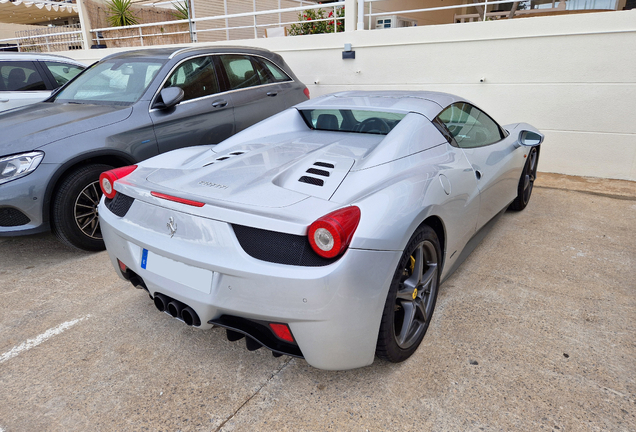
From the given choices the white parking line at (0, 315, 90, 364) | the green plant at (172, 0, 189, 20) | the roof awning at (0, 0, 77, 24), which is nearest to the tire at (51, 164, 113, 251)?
the white parking line at (0, 315, 90, 364)

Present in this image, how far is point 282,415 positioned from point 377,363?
601 millimetres

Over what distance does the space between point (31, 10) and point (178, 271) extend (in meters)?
25.2

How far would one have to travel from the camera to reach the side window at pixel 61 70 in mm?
6098

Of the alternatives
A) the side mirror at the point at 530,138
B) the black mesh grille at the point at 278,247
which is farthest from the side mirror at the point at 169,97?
the side mirror at the point at 530,138

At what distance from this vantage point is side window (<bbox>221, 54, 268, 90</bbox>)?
5012 mm

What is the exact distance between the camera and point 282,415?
6.54 feet

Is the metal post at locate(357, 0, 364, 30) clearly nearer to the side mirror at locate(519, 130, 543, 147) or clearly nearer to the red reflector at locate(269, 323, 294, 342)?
the side mirror at locate(519, 130, 543, 147)

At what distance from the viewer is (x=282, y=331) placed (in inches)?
75.3

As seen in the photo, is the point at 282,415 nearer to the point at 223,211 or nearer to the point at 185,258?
the point at 185,258

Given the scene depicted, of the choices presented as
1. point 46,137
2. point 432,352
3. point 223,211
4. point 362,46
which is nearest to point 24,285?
point 46,137

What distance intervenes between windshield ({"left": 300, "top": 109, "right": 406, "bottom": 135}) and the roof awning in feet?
66.9

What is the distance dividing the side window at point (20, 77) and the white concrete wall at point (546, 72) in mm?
4449

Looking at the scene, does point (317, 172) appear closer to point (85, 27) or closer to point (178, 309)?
point (178, 309)

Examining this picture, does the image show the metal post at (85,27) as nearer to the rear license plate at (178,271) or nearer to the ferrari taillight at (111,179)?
the ferrari taillight at (111,179)
